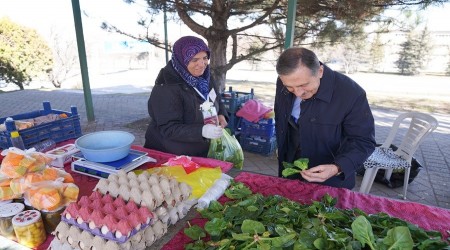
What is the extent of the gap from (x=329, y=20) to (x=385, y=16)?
2.75ft

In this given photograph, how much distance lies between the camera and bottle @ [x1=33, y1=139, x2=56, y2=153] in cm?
182

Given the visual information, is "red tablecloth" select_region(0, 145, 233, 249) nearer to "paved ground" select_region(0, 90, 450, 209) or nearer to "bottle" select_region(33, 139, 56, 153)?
"bottle" select_region(33, 139, 56, 153)

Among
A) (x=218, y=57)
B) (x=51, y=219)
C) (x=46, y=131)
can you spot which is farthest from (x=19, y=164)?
(x=218, y=57)

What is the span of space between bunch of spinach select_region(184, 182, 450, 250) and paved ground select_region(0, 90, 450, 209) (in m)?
2.57

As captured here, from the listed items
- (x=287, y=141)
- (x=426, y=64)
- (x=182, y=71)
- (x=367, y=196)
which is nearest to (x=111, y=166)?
(x=182, y=71)

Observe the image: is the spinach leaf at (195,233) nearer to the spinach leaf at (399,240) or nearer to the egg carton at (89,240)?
the egg carton at (89,240)

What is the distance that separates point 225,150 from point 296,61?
41.2 inches

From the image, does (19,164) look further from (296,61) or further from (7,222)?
(296,61)

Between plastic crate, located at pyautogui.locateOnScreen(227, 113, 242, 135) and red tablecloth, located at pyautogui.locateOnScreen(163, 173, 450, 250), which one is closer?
red tablecloth, located at pyautogui.locateOnScreen(163, 173, 450, 250)

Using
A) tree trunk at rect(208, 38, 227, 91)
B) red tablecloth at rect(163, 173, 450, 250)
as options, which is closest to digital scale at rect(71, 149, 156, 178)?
red tablecloth at rect(163, 173, 450, 250)

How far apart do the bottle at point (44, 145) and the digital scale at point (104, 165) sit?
357mm

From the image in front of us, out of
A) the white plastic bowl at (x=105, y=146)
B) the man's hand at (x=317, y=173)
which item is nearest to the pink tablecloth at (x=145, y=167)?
the white plastic bowl at (x=105, y=146)

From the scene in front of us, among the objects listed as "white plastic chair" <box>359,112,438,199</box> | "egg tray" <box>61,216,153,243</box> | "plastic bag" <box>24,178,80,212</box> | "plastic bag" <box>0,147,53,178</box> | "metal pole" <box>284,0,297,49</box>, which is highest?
"metal pole" <box>284,0,297,49</box>

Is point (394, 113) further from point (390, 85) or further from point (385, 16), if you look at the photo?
point (390, 85)
